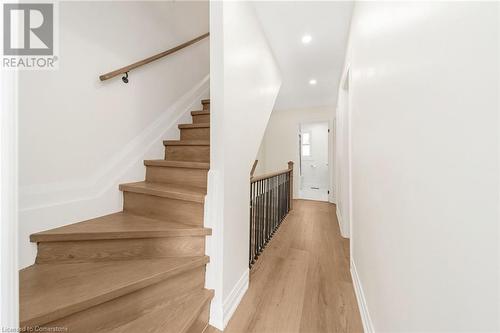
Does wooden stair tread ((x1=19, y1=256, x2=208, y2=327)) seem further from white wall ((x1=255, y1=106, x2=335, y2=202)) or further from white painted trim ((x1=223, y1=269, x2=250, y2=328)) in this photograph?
white wall ((x1=255, y1=106, x2=335, y2=202))

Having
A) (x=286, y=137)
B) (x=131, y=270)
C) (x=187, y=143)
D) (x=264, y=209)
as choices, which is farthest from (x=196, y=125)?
(x=286, y=137)

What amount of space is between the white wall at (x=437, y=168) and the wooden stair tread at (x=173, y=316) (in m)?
0.92

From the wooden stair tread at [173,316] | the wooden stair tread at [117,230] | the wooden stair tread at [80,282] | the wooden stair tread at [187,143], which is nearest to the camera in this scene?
the wooden stair tread at [80,282]

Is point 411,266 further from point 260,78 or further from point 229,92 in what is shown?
point 260,78

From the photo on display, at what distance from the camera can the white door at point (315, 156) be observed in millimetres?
6715

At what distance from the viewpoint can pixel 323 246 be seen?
7.65 ft

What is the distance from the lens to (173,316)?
3.30 feet

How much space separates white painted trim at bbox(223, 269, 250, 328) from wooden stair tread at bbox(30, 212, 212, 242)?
489 millimetres

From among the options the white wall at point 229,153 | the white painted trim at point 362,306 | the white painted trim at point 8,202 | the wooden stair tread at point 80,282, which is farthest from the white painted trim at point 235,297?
the white painted trim at point 8,202

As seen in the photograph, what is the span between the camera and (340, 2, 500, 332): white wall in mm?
381

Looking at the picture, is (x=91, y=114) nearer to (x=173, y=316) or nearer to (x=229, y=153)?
(x=229, y=153)

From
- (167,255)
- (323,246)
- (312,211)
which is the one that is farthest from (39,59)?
(312,211)

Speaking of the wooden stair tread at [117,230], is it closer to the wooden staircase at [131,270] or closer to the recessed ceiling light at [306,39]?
the wooden staircase at [131,270]

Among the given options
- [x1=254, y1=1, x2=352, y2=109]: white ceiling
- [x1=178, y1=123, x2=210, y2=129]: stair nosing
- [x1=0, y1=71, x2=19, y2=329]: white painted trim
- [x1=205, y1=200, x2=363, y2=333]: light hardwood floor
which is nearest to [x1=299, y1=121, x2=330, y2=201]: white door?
[x1=254, y1=1, x2=352, y2=109]: white ceiling
